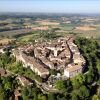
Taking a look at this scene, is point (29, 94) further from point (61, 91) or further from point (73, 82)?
point (73, 82)

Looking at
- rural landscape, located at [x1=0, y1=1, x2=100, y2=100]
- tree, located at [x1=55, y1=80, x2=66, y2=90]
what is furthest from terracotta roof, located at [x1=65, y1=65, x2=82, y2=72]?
tree, located at [x1=55, y1=80, x2=66, y2=90]

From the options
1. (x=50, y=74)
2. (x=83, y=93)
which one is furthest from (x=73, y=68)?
(x=83, y=93)

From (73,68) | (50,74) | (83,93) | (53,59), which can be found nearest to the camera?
(83,93)

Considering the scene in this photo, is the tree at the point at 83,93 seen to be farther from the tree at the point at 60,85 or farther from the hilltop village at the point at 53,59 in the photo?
the hilltop village at the point at 53,59

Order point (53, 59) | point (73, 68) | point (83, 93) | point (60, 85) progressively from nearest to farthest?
point (83, 93)
point (60, 85)
point (73, 68)
point (53, 59)

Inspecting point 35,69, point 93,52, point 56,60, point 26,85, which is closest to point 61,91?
point 26,85

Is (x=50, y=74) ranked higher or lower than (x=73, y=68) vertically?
lower

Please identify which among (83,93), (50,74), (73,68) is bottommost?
(83,93)

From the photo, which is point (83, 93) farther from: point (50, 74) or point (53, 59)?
point (53, 59)

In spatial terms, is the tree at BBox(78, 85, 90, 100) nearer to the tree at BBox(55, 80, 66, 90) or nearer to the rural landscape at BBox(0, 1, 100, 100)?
the rural landscape at BBox(0, 1, 100, 100)
